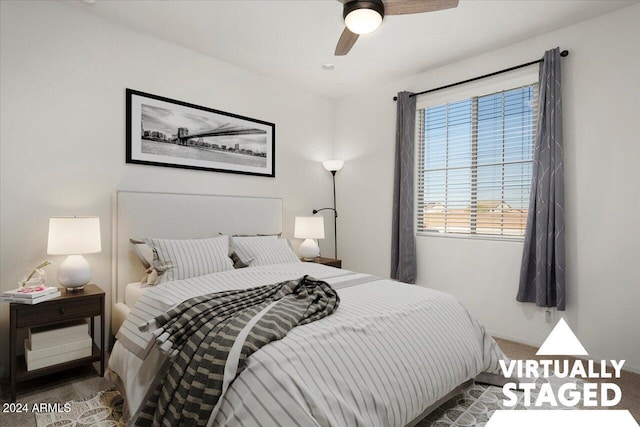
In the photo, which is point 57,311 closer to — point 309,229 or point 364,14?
point 309,229

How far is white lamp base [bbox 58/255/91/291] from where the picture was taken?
95.7 inches

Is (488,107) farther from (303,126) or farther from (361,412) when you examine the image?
(361,412)

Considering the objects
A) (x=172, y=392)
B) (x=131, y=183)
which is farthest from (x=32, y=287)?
(x=172, y=392)

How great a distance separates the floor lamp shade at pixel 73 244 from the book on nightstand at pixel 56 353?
38 centimetres

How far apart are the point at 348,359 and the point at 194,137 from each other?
2705 millimetres

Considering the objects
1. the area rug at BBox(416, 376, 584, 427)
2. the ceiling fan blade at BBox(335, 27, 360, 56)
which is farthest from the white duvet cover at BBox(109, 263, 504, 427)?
the ceiling fan blade at BBox(335, 27, 360, 56)

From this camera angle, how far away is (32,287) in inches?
89.4

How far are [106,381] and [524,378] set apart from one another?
285cm

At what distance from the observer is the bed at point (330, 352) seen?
131 centimetres

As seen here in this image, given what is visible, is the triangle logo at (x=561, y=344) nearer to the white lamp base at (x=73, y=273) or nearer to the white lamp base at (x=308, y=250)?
the white lamp base at (x=308, y=250)

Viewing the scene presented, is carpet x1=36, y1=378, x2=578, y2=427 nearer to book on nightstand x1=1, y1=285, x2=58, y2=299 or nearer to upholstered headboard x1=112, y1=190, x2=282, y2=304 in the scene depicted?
book on nightstand x1=1, y1=285, x2=58, y2=299

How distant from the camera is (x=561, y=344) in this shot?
3.03 m

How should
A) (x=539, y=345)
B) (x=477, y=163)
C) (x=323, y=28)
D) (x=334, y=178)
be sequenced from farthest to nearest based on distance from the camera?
(x=334, y=178)
(x=477, y=163)
(x=539, y=345)
(x=323, y=28)

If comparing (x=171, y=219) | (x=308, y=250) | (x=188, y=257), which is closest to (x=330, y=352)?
(x=188, y=257)
